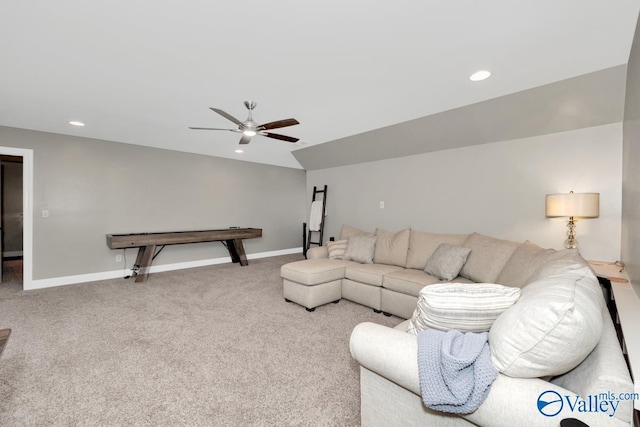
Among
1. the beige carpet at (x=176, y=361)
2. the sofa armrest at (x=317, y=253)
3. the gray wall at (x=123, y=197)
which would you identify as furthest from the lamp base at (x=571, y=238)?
the gray wall at (x=123, y=197)

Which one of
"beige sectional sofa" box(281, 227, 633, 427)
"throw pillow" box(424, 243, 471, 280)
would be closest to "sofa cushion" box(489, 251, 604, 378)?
"beige sectional sofa" box(281, 227, 633, 427)

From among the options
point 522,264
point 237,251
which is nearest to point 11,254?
point 237,251

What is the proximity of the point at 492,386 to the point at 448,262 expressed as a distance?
2.29 m

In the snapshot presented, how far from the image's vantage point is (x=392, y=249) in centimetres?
388

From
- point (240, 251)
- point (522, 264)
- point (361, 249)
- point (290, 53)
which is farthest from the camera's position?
point (240, 251)

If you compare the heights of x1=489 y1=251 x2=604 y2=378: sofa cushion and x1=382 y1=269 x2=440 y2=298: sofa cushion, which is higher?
x1=489 y1=251 x2=604 y2=378: sofa cushion

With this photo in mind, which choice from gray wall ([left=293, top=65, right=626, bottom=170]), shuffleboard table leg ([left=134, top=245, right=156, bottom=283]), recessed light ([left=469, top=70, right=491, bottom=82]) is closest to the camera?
recessed light ([left=469, top=70, right=491, bottom=82])

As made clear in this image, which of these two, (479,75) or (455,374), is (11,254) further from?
(479,75)

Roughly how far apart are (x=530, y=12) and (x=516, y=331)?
1834mm

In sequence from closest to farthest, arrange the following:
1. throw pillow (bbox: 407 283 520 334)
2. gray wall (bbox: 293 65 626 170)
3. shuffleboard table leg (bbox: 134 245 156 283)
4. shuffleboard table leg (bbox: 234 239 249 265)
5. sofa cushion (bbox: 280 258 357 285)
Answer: throw pillow (bbox: 407 283 520 334) < gray wall (bbox: 293 65 626 170) < sofa cushion (bbox: 280 258 357 285) < shuffleboard table leg (bbox: 134 245 156 283) < shuffleboard table leg (bbox: 234 239 249 265)

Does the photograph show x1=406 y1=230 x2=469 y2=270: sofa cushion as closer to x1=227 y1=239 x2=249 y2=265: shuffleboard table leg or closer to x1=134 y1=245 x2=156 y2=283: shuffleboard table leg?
x1=227 y1=239 x2=249 y2=265: shuffleboard table leg

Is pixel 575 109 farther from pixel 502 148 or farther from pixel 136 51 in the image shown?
pixel 136 51

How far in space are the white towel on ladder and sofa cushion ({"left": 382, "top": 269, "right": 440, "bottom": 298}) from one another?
3.06m

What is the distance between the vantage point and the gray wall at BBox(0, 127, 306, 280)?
162 inches
